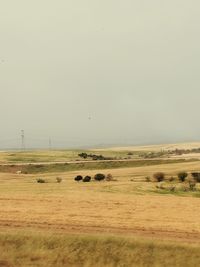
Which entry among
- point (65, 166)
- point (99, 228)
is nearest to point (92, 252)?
point (99, 228)

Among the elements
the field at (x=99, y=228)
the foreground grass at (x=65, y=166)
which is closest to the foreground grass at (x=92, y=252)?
the field at (x=99, y=228)

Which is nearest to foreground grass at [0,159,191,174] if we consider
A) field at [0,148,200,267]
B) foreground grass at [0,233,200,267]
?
field at [0,148,200,267]

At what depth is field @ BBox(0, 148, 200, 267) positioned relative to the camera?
2303 cm

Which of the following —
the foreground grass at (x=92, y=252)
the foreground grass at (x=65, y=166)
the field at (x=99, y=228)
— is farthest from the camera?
the foreground grass at (x=65, y=166)

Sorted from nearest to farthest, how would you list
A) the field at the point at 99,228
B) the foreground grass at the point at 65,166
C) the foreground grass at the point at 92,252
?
the foreground grass at the point at 92,252, the field at the point at 99,228, the foreground grass at the point at 65,166

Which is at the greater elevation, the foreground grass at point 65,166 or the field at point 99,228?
the foreground grass at point 65,166

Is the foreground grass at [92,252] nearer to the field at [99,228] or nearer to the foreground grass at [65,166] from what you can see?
the field at [99,228]

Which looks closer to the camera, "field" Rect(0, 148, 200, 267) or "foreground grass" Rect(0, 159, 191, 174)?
"field" Rect(0, 148, 200, 267)

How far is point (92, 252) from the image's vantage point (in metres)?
23.5

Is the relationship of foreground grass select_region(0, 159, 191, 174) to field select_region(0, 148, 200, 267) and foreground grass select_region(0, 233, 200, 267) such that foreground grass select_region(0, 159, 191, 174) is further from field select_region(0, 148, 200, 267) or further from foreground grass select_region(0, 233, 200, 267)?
foreground grass select_region(0, 233, 200, 267)

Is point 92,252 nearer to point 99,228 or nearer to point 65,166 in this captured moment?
point 99,228

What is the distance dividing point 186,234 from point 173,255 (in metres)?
5.10

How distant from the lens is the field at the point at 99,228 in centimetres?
2303

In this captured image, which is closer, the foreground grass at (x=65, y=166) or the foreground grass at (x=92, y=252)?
the foreground grass at (x=92, y=252)
